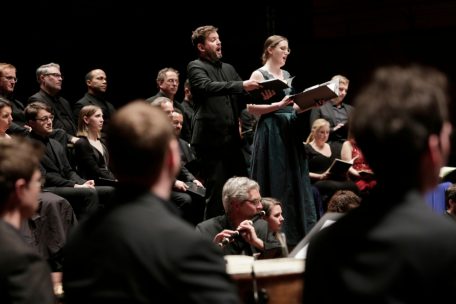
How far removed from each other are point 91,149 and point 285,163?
5.58 feet

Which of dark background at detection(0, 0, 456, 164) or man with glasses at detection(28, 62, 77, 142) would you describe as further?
dark background at detection(0, 0, 456, 164)

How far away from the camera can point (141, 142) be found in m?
1.58

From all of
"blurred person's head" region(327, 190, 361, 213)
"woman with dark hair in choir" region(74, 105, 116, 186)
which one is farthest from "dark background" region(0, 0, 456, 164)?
"blurred person's head" region(327, 190, 361, 213)

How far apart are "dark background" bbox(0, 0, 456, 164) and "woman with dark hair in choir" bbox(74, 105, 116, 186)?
1864 millimetres

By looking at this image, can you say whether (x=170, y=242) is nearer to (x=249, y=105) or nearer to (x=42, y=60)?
(x=249, y=105)

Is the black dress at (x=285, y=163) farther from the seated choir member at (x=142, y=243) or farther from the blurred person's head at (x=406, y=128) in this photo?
the blurred person's head at (x=406, y=128)

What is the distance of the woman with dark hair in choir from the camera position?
5.79m

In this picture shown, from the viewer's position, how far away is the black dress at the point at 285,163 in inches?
193

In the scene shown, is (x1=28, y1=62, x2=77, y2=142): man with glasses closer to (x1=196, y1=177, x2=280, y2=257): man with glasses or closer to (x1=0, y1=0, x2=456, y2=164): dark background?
(x1=0, y1=0, x2=456, y2=164): dark background

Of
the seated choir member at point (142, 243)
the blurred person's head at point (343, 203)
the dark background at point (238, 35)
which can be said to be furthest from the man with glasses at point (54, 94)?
the seated choir member at point (142, 243)

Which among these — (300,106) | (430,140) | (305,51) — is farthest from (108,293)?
(305,51)

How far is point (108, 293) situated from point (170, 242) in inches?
6.6

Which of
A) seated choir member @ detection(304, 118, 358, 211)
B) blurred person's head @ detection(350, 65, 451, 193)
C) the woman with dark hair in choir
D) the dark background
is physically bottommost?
seated choir member @ detection(304, 118, 358, 211)

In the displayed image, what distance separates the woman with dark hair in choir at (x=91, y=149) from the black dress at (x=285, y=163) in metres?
Answer: 1.42
